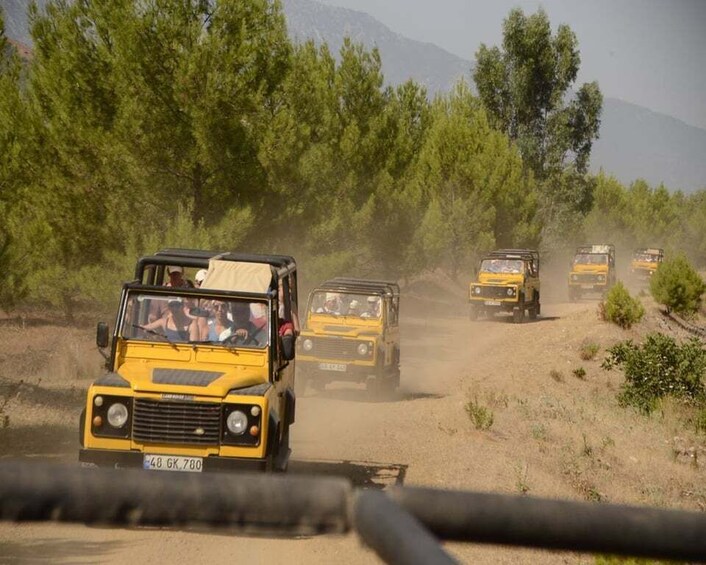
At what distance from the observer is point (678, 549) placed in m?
1.15

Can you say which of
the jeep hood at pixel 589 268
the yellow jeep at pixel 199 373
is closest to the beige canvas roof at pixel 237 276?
the yellow jeep at pixel 199 373

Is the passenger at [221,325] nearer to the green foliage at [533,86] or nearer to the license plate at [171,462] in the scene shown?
the license plate at [171,462]

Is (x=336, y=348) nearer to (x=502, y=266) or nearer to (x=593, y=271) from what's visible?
(x=502, y=266)

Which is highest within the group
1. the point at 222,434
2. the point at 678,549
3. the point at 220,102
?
the point at 220,102

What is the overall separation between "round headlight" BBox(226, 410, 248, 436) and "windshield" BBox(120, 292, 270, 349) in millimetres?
1097

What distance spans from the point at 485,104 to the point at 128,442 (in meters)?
51.7

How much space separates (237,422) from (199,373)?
66 cm

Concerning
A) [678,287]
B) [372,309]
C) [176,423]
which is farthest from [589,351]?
[176,423]

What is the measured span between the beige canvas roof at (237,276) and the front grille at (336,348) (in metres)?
6.83

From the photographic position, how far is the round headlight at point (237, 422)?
27.0 feet

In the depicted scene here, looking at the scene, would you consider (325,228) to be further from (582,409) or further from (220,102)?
(582,409)

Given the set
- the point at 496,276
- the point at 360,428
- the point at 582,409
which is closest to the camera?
the point at 360,428

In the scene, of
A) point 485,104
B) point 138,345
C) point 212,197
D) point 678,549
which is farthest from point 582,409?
point 485,104

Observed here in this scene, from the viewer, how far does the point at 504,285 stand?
33.1m
